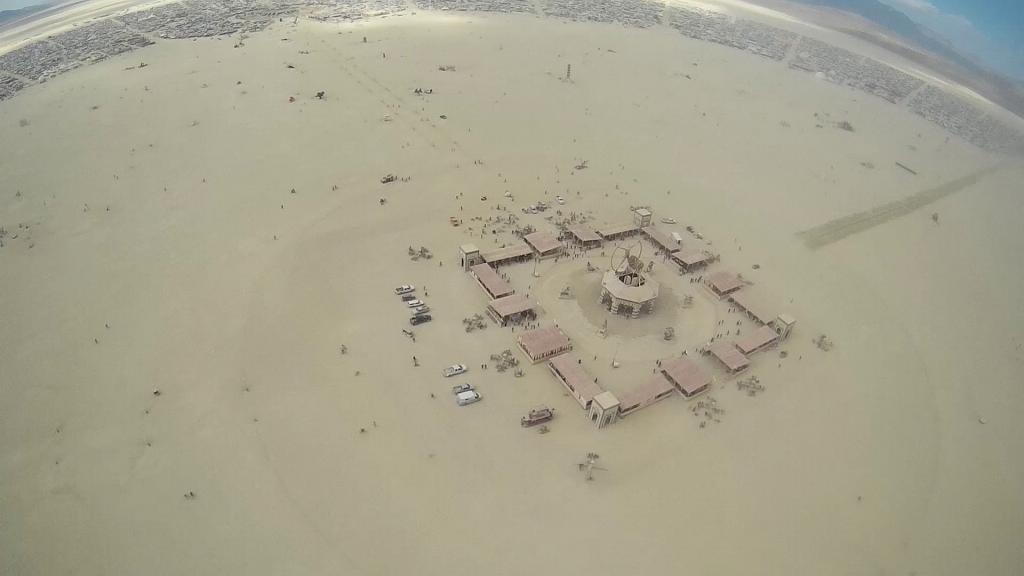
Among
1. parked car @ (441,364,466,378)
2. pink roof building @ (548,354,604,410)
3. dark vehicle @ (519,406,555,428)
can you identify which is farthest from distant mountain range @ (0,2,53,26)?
dark vehicle @ (519,406,555,428)

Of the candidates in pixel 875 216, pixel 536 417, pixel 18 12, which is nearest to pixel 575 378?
pixel 536 417

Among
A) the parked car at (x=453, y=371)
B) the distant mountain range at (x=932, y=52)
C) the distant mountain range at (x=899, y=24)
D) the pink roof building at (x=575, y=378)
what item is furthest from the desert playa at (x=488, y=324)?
the distant mountain range at (x=899, y=24)

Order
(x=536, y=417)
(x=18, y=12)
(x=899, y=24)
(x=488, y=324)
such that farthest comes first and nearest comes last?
1. (x=899, y=24)
2. (x=18, y=12)
3. (x=488, y=324)
4. (x=536, y=417)

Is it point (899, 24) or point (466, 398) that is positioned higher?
point (899, 24)

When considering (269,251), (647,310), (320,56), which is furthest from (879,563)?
(320,56)

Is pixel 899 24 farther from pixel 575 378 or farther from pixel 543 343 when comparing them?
pixel 575 378

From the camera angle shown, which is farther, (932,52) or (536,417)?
(932,52)

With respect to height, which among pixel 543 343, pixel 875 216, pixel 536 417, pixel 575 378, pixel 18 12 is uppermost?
pixel 18 12

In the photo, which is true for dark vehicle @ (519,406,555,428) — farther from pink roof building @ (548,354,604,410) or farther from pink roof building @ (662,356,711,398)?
pink roof building @ (662,356,711,398)
